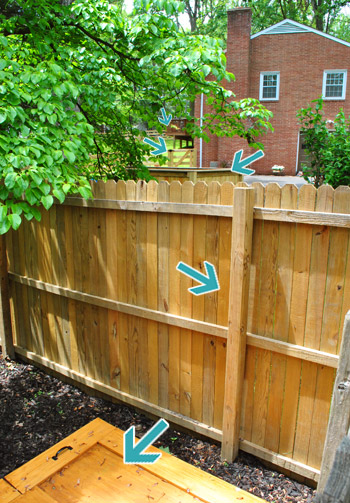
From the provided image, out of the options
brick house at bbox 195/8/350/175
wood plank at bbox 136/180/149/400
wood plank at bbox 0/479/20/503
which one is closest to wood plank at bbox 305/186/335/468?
wood plank at bbox 136/180/149/400

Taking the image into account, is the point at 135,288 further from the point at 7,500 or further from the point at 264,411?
the point at 7,500

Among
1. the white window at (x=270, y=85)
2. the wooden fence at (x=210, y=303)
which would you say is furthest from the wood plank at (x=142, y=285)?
the white window at (x=270, y=85)

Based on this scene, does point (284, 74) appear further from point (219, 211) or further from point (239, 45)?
point (219, 211)

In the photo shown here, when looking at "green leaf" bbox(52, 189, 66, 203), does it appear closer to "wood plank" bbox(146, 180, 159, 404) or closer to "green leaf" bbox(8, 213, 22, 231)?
"green leaf" bbox(8, 213, 22, 231)

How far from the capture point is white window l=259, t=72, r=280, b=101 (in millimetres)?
19656

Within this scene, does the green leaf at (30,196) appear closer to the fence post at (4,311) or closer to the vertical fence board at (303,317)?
the vertical fence board at (303,317)

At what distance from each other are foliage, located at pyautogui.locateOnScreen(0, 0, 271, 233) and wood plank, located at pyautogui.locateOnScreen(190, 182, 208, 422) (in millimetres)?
810

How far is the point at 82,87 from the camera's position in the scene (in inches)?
146

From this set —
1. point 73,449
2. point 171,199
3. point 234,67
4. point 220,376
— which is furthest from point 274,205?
point 234,67

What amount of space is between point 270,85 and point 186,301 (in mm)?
19275

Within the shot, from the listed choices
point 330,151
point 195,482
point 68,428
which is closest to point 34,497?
point 195,482

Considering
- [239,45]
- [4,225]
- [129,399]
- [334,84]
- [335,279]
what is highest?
[239,45]

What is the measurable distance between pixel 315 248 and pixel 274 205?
0.37m

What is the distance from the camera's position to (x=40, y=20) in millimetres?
3730
